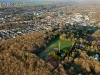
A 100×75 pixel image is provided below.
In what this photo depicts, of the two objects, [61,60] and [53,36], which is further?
[53,36]

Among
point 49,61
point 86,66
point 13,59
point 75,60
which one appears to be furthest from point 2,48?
point 86,66

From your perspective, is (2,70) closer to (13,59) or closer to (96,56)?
(13,59)

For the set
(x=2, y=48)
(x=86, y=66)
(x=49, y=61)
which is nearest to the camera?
(x=86, y=66)

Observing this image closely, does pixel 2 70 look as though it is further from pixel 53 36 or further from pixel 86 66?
pixel 53 36

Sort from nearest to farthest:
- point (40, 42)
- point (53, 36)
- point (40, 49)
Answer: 1. point (40, 49)
2. point (40, 42)
3. point (53, 36)

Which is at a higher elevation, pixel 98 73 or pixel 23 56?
pixel 23 56

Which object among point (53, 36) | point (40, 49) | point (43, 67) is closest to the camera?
point (43, 67)

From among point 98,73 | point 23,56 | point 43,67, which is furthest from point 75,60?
point 23,56

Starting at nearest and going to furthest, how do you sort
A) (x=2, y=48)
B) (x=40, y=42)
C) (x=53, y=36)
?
(x=2, y=48) → (x=40, y=42) → (x=53, y=36)

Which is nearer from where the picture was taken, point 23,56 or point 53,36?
point 23,56
